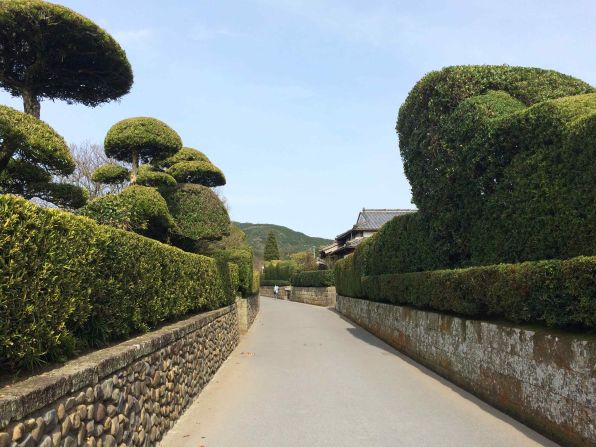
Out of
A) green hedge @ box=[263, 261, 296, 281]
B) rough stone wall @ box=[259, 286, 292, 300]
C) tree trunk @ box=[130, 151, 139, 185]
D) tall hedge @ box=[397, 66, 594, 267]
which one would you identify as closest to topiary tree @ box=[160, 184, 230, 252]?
tree trunk @ box=[130, 151, 139, 185]

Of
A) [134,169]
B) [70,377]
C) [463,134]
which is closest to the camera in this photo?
[70,377]

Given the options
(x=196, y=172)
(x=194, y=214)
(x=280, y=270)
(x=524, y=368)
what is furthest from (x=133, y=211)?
(x=280, y=270)

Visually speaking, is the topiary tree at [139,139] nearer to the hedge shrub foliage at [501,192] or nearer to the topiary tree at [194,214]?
the topiary tree at [194,214]

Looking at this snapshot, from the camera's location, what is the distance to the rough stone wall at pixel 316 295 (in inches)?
1459

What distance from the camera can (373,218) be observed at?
2012 inches

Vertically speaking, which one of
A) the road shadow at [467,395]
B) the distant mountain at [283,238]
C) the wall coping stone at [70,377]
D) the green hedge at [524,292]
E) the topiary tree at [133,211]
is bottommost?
the road shadow at [467,395]

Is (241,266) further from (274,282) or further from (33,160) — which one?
(274,282)

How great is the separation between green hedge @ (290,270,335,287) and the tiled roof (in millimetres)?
8067

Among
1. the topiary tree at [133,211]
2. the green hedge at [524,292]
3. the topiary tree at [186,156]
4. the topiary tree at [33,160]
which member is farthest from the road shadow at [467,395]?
the topiary tree at [186,156]

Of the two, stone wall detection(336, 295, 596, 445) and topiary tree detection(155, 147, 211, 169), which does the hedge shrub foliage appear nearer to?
stone wall detection(336, 295, 596, 445)

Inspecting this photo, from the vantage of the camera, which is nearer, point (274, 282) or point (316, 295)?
point (316, 295)

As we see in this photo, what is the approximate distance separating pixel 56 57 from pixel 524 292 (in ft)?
30.6

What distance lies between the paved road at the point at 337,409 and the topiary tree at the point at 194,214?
5.61 meters

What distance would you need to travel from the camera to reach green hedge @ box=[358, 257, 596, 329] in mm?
5012
